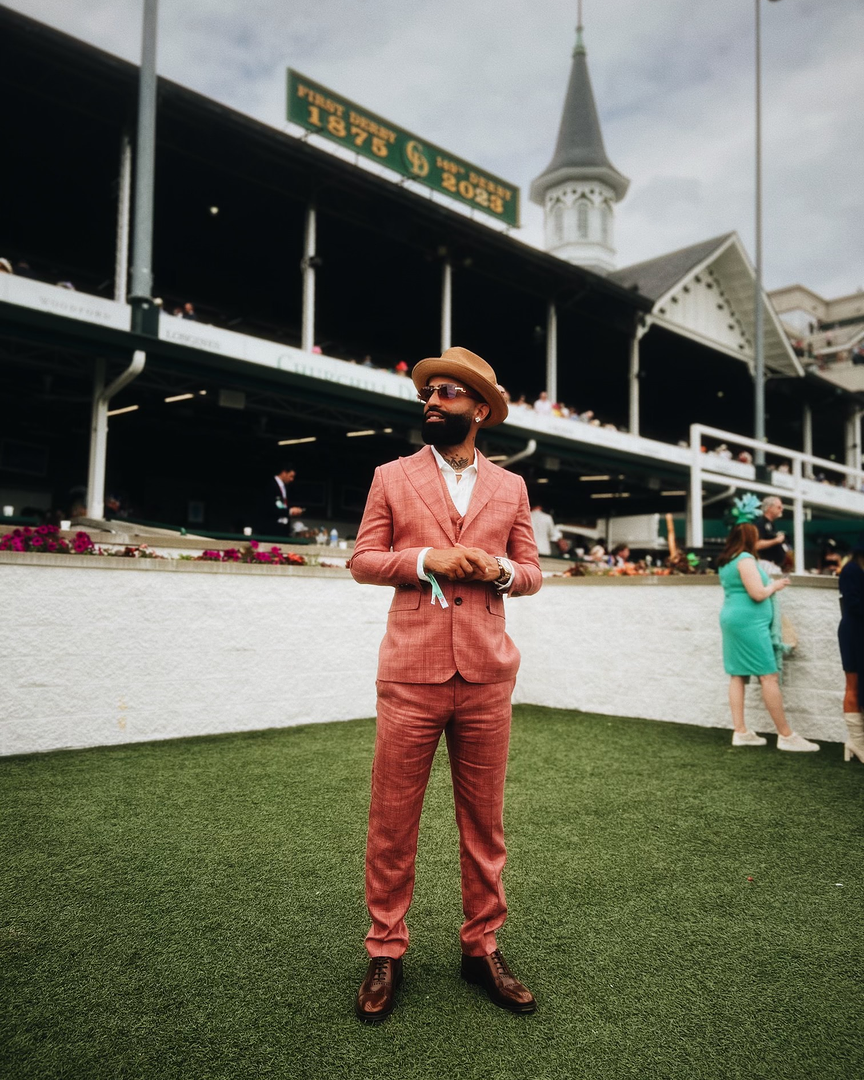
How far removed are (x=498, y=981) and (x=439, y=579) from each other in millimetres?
1291

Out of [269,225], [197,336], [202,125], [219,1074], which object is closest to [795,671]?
[219,1074]

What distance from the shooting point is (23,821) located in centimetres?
387

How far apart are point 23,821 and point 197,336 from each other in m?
8.90

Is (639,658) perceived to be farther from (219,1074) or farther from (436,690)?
(219,1074)

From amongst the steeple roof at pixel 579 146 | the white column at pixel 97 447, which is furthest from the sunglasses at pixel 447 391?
the steeple roof at pixel 579 146

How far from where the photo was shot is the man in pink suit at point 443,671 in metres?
2.32

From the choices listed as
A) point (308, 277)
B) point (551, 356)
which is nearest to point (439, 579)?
point (308, 277)

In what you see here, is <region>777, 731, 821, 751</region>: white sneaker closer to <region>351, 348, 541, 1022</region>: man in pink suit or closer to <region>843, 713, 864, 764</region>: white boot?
<region>843, 713, 864, 764</region>: white boot

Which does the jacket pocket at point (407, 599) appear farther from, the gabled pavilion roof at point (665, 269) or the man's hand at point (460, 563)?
the gabled pavilion roof at point (665, 269)

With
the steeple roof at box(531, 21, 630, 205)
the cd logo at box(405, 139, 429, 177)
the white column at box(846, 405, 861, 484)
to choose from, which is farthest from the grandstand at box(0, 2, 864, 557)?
the steeple roof at box(531, 21, 630, 205)

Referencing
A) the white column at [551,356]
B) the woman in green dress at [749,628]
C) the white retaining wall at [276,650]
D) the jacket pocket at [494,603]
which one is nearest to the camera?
the jacket pocket at [494,603]

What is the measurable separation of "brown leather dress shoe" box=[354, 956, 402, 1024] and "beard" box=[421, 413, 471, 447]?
5.51ft

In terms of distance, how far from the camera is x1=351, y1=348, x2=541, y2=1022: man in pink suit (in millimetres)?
2320

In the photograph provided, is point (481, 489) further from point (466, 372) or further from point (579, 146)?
point (579, 146)
